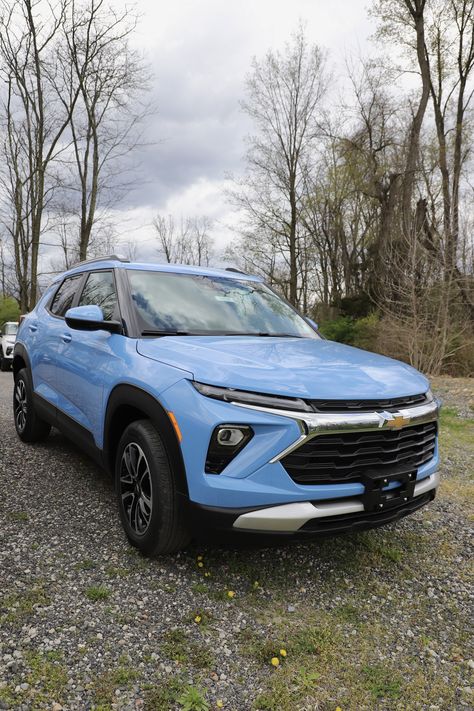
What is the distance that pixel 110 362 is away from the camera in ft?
9.93

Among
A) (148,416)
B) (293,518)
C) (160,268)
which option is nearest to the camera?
(293,518)

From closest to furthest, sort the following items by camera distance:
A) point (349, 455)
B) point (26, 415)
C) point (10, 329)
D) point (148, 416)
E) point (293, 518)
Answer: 1. point (293, 518)
2. point (349, 455)
3. point (148, 416)
4. point (26, 415)
5. point (10, 329)

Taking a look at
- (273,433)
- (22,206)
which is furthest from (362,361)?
(22,206)

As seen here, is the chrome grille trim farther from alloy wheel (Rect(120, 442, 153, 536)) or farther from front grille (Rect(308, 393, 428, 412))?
alloy wheel (Rect(120, 442, 153, 536))

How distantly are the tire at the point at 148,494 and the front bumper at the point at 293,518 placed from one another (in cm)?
21

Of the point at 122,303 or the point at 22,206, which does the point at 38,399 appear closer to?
the point at 122,303

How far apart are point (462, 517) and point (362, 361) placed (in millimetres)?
1835

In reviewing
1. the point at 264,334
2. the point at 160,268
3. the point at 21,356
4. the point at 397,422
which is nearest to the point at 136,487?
the point at 264,334

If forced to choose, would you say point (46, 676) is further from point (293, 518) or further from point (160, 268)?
point (160, 268)

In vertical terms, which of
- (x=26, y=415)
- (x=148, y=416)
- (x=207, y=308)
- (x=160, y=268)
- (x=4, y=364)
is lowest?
(x=4, y=364)

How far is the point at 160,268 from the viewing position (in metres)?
3.64

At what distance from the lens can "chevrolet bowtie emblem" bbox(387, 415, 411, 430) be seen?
2.37 m

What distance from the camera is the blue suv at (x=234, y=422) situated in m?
2.20

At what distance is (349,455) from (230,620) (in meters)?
0.99
